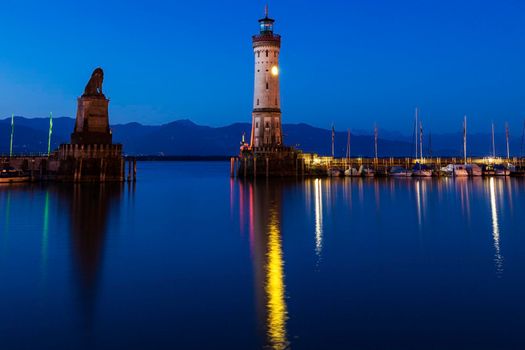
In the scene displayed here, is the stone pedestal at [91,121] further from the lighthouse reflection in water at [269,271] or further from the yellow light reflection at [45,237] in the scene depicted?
the lighthouse reflection in water at [269,271]

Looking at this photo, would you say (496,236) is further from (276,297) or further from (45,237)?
(45,237)

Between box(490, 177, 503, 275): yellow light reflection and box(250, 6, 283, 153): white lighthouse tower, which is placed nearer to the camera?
box(490, 177, 503, 275): yellow light reflection

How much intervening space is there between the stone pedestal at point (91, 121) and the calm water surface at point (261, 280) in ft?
77.2

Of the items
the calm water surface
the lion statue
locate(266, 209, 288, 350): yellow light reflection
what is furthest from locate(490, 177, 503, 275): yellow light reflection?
the lion statue

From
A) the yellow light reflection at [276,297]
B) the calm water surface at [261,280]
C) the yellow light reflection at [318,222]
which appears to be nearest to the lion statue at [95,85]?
the calm water surface at [261,280]

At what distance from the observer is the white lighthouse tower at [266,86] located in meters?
80.2

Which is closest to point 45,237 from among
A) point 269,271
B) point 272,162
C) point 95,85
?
point 269,271

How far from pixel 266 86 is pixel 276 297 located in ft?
214

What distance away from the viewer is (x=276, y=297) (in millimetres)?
17188

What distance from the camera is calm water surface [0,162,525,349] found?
45.3 feet

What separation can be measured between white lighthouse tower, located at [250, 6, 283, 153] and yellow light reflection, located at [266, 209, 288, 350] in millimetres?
53386

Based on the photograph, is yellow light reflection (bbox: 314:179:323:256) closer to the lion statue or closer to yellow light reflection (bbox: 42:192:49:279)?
yellow light reflection (bbox: 42:192:49:279)

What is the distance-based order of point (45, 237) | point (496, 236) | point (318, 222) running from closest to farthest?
point (45, 237)
point (496, 236)
point (318, 222)

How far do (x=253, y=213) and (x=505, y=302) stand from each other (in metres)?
25.9
